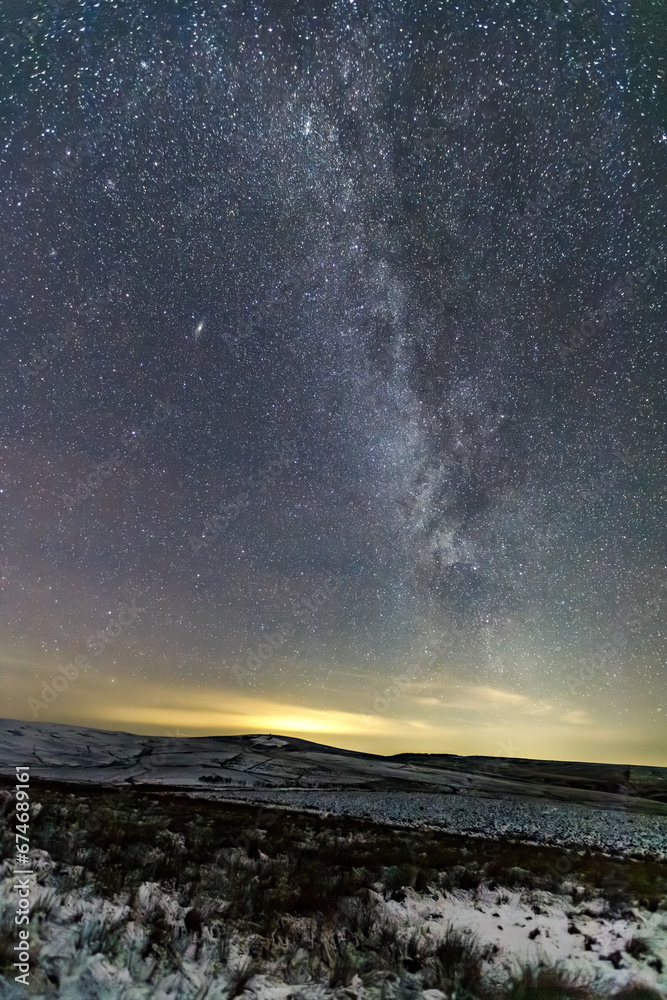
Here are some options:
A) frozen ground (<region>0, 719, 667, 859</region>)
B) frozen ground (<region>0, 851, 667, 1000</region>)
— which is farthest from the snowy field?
frozen ground (<region>0, 851, 667, 1000</region>)

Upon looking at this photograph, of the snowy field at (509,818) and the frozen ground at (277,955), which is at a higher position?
the frozen ground at (277,955)

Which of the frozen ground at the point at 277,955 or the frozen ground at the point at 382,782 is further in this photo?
the frozen ground at the point at 382,782

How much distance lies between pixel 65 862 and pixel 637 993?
25.9 feet

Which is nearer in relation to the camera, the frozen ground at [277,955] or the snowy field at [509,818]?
the frozen ground at [277,955]

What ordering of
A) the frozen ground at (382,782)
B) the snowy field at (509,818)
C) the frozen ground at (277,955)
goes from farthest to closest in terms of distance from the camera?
1. the frozen ground at (382,782)
2. the snowy field at (509,818)
3. the frozen ground at (277,955)

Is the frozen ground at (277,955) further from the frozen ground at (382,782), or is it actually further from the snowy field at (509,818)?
the frozen ground at (382,782)

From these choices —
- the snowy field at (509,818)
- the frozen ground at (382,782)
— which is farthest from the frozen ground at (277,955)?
the frozen ground at (382,782)

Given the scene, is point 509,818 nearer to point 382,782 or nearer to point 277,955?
point 382,782

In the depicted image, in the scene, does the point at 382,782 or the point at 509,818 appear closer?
the point at 509,818

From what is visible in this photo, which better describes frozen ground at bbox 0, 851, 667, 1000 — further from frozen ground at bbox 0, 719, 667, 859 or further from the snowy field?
frozen ground at bbox 0, 719, 667, 859

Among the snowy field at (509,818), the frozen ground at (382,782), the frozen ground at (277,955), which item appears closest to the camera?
the frozen ground at (277,955)

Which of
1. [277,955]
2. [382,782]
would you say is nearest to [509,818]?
[382,782]

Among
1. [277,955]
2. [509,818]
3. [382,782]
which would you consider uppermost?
[277,955]

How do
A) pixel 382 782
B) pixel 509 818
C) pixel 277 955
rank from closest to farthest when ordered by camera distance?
pixel 277 955
pixel 509 818
pixel 382 782
